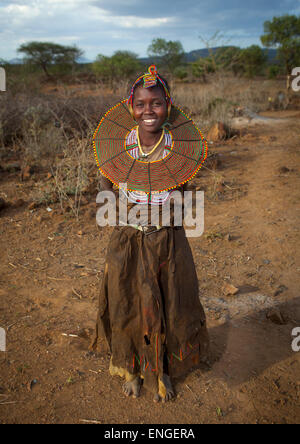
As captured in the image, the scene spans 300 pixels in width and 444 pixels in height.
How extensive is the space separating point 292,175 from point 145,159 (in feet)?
14.8

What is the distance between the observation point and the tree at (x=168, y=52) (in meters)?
26.4

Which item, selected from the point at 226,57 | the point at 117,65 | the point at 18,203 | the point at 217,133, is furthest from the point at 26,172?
the point at 117,65

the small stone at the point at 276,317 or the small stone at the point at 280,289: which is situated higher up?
the small stone at the point at 280,289

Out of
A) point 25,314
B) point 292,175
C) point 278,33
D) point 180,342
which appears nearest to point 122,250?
point 180,342

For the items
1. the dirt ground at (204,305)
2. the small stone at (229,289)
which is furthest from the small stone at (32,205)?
the small stone at (229,289)

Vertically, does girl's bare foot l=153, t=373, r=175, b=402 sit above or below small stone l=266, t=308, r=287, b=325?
below

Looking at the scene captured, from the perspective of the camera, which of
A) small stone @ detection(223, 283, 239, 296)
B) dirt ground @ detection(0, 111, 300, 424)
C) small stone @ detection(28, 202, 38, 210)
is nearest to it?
dirt ground @ detection(0, 111, 300, 424)

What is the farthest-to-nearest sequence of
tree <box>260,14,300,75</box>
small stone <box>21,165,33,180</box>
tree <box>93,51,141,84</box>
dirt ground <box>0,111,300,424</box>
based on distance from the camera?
tree <box>93,51,141,84</box>, tree <box>260,14,300,75</box>, small stone <box>21,165,33,180</box>, dirt ground <box>0,111,300,424</box>

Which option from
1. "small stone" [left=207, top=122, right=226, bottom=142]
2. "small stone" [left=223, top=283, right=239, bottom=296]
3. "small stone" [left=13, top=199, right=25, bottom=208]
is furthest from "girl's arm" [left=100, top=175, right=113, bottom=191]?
"small stone" [left=207, top=122, right=226, bottom=142]

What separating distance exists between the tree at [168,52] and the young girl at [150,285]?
26.9m

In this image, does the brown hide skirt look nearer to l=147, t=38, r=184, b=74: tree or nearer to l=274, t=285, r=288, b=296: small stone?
l=274, t=285, r=288, b=296: small stone

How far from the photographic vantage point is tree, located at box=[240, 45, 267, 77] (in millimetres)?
21875

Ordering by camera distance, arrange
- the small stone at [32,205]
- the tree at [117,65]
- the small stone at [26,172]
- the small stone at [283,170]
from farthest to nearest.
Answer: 1. the tree at [117,65]
2. the small stone at [283,170]
3. the small stone at [26,172]
4. the small stone at [32,205]

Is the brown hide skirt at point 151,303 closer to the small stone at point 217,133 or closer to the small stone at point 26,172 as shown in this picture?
the small stone at point 26,172
